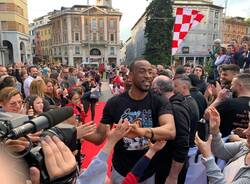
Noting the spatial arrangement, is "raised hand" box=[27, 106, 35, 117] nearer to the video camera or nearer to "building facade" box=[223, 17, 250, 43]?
the video camera

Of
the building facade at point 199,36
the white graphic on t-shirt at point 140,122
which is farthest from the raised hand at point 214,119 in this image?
the building facade at point 199,36

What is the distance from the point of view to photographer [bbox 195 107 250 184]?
169cm

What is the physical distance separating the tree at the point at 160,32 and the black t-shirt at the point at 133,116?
32.5 m

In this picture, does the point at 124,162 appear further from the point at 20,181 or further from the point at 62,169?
the point at 20,181

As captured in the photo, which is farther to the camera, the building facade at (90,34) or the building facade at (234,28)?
the building facade at (90,34)

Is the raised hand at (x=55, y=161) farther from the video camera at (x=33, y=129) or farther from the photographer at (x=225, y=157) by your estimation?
the photographer at (x=225, y=157)

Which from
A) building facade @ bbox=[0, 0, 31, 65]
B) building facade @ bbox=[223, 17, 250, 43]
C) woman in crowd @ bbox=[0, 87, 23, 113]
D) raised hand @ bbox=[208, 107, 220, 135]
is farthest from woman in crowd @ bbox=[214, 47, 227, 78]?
building facade @ bbox=[223, 17, 250, 43]

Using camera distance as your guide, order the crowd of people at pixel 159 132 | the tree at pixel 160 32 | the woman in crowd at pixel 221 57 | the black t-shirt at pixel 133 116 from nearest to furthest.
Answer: the crowd of people at pixel 159 132, the black t-shirt at pixel 133 116, the woman in crowd at pixel 221 57, the tree at pixel 160 32

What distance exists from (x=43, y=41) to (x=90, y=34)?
71.5 feet

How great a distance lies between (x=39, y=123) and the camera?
1066mm

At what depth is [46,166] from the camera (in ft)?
3.39

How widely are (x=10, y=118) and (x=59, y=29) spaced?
69.5 metres

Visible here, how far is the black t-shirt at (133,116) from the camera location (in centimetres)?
250

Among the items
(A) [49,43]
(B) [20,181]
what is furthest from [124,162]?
(A) [49,43]
